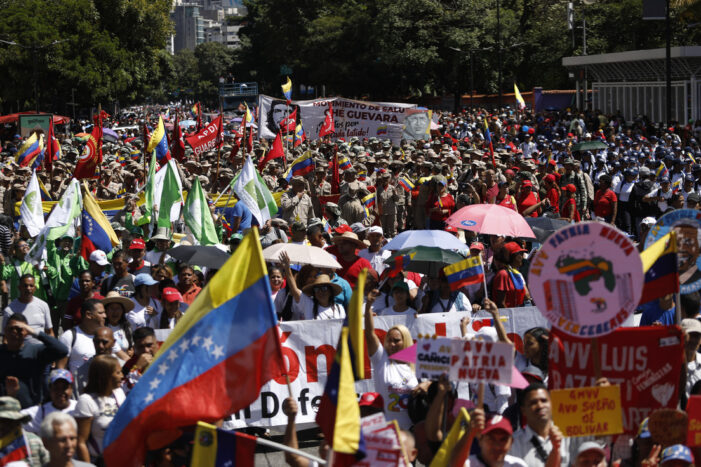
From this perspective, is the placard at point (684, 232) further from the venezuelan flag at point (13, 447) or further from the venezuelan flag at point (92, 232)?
the venezuelan flag at point (92, 232)

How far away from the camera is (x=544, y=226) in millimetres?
12141

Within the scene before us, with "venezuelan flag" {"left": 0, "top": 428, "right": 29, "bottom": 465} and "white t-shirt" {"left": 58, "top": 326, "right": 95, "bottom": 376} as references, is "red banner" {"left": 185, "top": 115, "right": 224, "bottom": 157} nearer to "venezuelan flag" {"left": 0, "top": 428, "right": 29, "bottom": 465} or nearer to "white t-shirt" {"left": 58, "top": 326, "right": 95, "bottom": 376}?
"white t-shirt" {"left": 58, "top": 326, "right": 95, "bottom": 376}

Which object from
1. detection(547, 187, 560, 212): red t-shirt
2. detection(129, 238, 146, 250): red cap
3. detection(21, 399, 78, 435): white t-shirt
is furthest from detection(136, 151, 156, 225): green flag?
detection(21, 399, 78, 435): white t-shirt

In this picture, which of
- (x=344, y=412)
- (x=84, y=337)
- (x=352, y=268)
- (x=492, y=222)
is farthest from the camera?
(x=492, y=222)

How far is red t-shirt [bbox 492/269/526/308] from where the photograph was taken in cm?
980

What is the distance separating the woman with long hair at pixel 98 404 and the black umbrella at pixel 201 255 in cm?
327

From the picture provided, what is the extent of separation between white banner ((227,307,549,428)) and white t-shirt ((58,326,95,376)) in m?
1.35

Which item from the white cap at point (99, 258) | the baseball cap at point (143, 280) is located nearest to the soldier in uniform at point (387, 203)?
the white cap at point (99, 258)

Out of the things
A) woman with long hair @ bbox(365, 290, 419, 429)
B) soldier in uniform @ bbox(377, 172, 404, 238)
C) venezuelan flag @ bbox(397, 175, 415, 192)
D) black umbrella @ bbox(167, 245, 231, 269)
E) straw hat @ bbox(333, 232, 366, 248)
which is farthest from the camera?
venezuelan flag @ bbox(397, 175, 415, 192)

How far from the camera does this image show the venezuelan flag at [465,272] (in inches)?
345

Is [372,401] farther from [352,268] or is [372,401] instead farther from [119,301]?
[352,268]

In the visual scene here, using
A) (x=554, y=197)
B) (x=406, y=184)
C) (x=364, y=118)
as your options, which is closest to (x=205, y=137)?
(x=364, y=118)

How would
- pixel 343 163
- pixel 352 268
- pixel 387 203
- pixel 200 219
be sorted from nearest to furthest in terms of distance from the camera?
pixel 352 268
pixel 200 219
pixel 387 203
pixel 343 163

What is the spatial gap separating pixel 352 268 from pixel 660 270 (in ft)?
13.7
